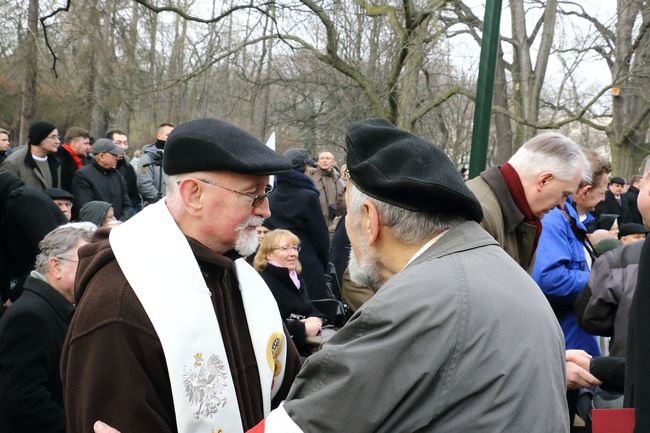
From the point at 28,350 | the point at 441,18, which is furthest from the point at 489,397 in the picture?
the point at 441,18

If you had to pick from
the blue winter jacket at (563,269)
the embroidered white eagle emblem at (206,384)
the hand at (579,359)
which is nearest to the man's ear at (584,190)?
the blue winter jacket at (563,269)

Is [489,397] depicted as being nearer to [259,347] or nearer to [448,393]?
[448,393]

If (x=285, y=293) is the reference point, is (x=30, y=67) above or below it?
above

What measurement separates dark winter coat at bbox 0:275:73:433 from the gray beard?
2.01 meters

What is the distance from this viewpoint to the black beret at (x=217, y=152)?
2418mm

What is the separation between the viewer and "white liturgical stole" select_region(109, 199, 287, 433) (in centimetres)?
229

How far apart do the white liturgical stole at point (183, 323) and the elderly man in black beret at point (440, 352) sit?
65 cm

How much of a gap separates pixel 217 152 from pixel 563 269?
109 inches

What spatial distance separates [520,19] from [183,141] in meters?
13.1

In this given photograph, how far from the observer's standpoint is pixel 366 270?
6.56 feet

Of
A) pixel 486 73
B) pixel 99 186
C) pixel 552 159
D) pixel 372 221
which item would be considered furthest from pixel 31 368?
pixel 99 186

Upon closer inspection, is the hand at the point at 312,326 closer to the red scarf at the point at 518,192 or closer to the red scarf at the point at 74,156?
→ the red scarf at the point at 518,192

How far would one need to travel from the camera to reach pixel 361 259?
6.55 feet

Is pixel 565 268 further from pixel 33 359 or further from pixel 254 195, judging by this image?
pixel 33 359
